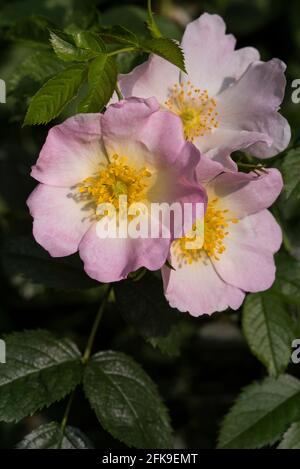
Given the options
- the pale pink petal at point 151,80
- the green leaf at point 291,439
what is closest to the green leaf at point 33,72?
the pale pink petal at point 151,80

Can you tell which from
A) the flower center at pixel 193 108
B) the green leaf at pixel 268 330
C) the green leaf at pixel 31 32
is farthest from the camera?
the green leaf at pixel 31 32

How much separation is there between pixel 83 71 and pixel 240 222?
20.0 inches

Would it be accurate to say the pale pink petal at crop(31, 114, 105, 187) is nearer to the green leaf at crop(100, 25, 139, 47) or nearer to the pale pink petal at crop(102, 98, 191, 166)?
the pale pink petal at crop(102, 98, 191, 166)

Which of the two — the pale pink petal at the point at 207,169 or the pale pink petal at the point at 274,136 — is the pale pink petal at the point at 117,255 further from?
the pale pink petal at the point at 274,136

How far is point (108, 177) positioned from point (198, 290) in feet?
1.06

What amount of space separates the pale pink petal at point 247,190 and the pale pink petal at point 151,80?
0.84 ft

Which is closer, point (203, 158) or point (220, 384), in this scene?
point (203, 158)

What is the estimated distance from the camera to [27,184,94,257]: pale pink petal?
1.68 metres

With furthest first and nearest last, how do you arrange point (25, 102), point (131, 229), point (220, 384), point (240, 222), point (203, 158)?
point (220, 384)
point (25, 102)
point (240, 222)
point (131, 229)
point (203, 158)

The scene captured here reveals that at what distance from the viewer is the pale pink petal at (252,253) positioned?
182cm
